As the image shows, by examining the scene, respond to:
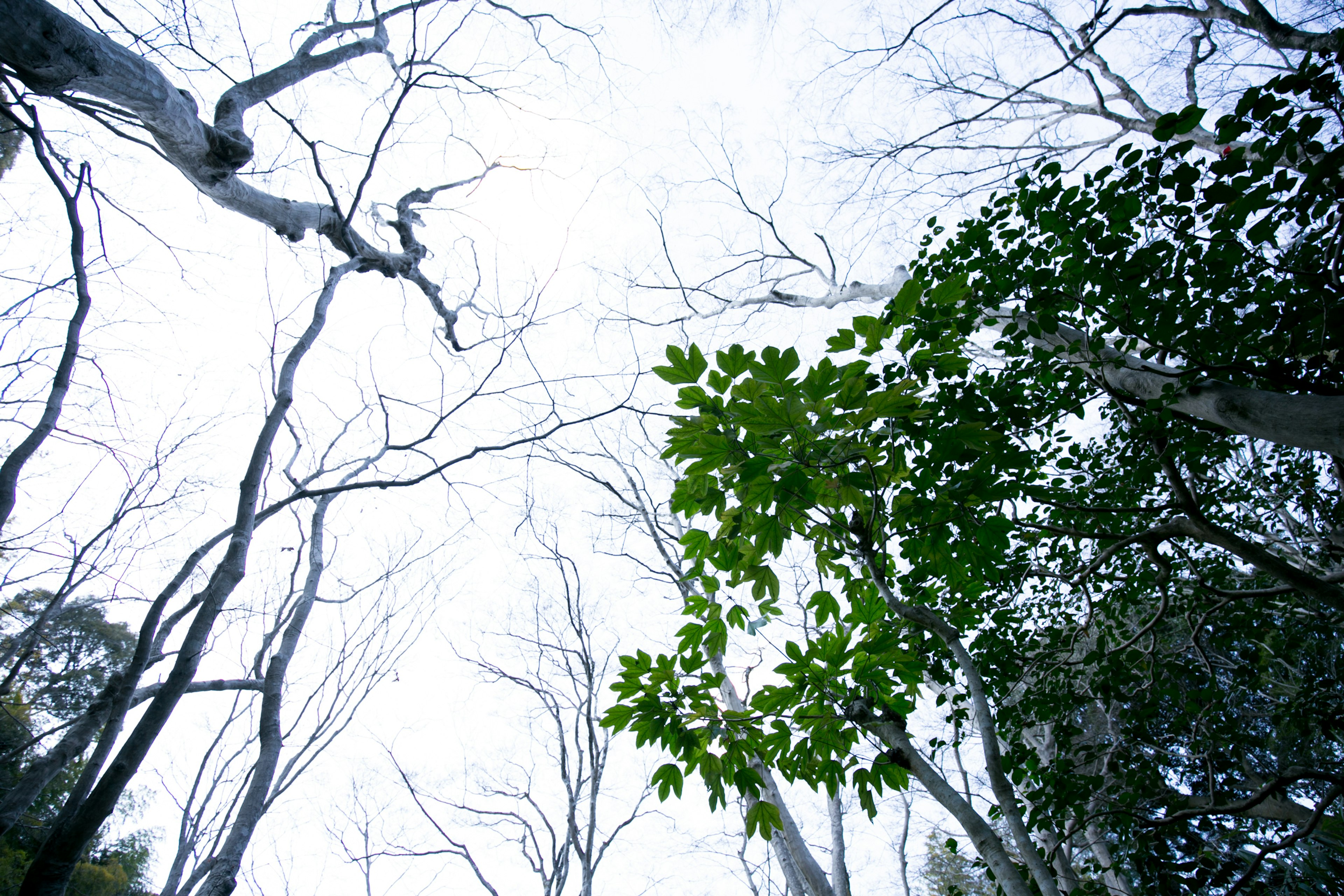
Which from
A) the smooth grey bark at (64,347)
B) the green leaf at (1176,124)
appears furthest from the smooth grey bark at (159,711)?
the green leaf at (1176,124)

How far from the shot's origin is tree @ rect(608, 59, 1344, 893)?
138 centimetres

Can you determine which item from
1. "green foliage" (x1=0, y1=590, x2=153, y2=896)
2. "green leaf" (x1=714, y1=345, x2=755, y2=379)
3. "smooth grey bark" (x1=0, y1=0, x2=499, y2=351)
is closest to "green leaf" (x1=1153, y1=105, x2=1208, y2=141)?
"green leaf" (x1=714, y1=345, x2=755, y2=379)

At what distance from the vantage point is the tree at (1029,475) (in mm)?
1379

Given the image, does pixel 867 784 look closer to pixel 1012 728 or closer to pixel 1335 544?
pixel 1012 728

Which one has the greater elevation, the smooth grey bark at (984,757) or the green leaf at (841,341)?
the green leaf at (841,341)

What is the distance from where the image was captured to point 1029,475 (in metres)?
1.89

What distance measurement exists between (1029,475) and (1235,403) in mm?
577

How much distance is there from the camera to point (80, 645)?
556 cm

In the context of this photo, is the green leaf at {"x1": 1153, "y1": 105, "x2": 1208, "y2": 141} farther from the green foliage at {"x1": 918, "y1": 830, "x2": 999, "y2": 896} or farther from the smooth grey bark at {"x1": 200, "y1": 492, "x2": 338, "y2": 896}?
the green foliage at {"x1": 918, "y1": 830, "x2": 999, "y2": 896}

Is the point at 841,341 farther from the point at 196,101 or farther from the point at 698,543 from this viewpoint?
the point at 196,101

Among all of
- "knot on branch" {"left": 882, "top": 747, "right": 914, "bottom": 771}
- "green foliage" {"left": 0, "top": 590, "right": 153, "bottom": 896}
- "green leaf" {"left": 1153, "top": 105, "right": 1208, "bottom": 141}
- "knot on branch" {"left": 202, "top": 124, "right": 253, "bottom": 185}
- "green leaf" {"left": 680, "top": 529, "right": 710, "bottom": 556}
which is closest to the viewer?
"green leaf" {"left": 1153, "top": 105, "right": 1208, "bottom": 141}

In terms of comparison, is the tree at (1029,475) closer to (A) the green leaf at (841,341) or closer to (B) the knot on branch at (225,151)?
(A) the green leaf at (841,341)

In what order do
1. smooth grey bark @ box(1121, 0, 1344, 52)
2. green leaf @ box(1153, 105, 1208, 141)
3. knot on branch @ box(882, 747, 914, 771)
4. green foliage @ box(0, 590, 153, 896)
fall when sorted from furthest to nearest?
green foliage @ box(0, 590, 153, 896) < smooth grey bark @ box(1121, 0, 1344, 52) < knot on branch @ box(882, 747, 914, 771) < green leaf @ box(1153, 105, 1208, 141)

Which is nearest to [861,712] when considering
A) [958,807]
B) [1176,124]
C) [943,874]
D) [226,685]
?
[958,807]
